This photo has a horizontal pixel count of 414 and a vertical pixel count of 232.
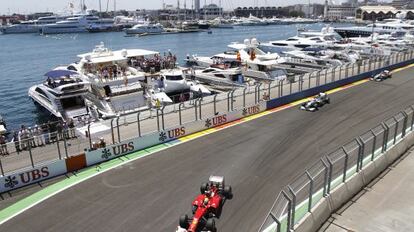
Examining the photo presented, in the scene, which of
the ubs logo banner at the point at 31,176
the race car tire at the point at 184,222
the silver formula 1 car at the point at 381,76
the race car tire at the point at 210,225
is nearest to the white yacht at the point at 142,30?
the silver formula 1 car at the point at 381,76

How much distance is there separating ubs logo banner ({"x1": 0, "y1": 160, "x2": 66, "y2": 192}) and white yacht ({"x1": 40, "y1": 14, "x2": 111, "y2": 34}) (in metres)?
160

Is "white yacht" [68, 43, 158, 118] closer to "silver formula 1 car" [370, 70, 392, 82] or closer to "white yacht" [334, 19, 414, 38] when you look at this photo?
"silver formula 1 car" [370, 70, 392, 82]

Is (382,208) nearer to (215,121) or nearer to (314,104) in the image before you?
(215,121)

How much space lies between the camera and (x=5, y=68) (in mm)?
73875

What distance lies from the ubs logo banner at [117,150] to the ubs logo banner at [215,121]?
5863mm

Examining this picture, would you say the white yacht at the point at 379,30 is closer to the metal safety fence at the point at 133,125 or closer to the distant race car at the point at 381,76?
the distant race car at the point at 381,76

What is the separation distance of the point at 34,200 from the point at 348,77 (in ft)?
105

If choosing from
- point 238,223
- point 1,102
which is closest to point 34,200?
point 238,223

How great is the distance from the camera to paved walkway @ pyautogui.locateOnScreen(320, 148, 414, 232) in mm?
11617

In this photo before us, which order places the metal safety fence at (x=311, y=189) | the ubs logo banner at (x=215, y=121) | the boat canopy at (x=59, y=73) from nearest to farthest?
the metal safety fence at (x=311, y=189)
the ubs logo banner at (x=215, y=121)
the boat canopy at (x=59, y=73)

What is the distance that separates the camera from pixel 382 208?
41.5ft

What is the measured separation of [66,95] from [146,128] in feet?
43.4

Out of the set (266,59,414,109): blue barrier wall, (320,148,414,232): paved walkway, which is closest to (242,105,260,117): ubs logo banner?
(266,59,414,109): blue barrier wall

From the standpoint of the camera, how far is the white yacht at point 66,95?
105 feet
